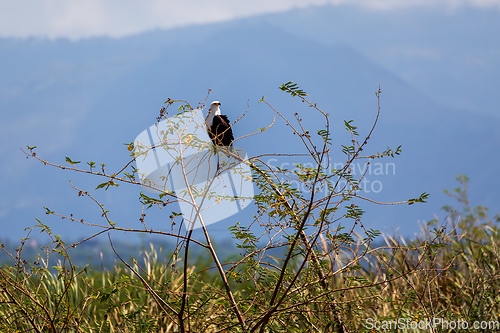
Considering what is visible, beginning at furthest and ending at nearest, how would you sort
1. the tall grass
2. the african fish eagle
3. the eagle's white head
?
the eagle's white head < the african fish eagle < the tall grass

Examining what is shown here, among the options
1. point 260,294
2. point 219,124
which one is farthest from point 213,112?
point 260,294

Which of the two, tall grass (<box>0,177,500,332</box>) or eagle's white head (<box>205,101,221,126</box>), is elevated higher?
eagle's white head (<box>205,101,221,126</box>)

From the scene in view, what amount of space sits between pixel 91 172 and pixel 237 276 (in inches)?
47.9

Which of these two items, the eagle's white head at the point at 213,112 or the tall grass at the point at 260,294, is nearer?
the tall grass at the point at 260,294

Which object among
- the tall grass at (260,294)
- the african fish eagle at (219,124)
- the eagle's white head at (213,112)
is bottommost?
the tall grass at (260,294)

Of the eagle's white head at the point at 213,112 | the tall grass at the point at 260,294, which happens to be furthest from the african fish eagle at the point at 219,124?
the tall grass at the point at 260,294

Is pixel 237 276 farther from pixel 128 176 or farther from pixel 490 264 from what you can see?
pixel 490 264

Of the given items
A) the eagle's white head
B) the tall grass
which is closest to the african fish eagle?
the eagle's white head

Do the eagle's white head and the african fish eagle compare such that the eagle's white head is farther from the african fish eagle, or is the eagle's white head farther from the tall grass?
the tall grass

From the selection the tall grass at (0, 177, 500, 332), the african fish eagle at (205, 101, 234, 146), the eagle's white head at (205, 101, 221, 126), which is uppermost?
the eagle's white head at (205, 101, 221, 126)

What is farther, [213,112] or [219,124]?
[213,112]

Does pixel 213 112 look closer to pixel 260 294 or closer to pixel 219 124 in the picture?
pixel 219 124

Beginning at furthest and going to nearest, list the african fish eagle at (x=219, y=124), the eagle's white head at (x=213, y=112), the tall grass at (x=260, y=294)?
the eagle's white head at (x=213, y=112), the african fish eagle at (x=219, y=124), the tall grass at (x=260, y=294)

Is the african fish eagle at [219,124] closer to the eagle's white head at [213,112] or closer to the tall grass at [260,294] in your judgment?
the eagle's white head at [213,112]
